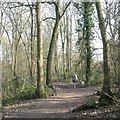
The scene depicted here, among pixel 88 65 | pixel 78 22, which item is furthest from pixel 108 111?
pixel 78 22

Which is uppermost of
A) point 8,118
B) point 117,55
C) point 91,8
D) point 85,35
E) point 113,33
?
point 91,8

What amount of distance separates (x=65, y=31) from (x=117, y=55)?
101 ft

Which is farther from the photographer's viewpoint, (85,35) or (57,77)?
(57,77)

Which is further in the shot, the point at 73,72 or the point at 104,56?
the point at 73,72

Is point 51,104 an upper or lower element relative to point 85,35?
lower

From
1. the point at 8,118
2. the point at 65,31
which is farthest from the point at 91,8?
the point at 8,118

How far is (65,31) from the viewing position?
39.0m

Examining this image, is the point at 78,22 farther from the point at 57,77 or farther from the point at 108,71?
the point at 108,71

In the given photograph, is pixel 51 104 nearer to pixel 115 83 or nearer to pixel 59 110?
pixel 59 110

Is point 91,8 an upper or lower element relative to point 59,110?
upper

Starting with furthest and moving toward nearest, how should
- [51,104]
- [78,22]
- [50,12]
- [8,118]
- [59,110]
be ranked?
1. [50,12]
2. [78,22]
3. [51,104]
4. [59,110]
5. [8,118]

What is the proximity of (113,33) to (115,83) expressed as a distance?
1749 millimetres

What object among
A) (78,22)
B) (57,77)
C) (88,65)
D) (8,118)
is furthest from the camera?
(57,77)

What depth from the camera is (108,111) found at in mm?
9883
